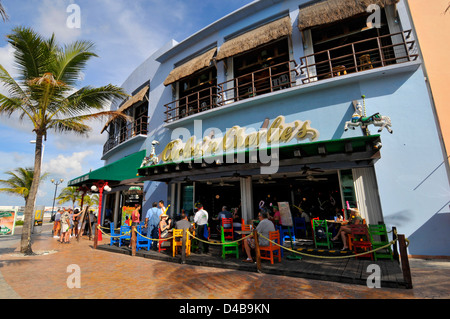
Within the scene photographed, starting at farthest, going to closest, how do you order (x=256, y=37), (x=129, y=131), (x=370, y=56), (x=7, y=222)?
(x=129, y=131) → (x=7, y=222) → (x=256, y=37) → (x=370, y=56)

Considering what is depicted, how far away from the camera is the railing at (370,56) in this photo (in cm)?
797

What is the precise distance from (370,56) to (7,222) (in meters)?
25.2

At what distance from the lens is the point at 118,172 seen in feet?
47.9

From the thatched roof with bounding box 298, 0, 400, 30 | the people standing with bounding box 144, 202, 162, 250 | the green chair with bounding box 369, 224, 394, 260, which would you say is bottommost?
the green chair with bounding box 369, 224, 394, 260

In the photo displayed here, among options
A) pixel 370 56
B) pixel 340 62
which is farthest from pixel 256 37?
pixel 370 56

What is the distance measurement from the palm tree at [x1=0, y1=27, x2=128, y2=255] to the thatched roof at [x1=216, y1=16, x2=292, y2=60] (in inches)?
217

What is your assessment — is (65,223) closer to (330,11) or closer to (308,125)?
(308,125)

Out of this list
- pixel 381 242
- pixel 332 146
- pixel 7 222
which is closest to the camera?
pixel 381 242

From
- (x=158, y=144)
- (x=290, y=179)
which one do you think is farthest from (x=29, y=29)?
(x=290, y=179)

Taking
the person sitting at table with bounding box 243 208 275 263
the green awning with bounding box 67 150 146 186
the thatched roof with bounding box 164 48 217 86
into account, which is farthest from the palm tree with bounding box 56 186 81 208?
the person sitting at table with bounding box 243 208 275 263

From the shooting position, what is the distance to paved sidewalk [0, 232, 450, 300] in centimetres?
423

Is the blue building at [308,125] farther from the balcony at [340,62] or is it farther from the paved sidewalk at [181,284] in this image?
the paved sidewalk at [181,284]

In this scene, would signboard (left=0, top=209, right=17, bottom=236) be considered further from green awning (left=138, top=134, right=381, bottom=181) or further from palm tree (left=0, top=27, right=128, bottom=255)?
green awning (left=138, top=134, right=381, bottom=181)
